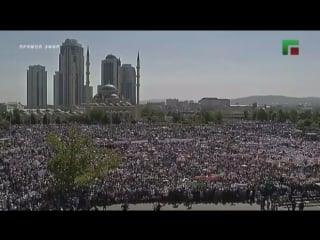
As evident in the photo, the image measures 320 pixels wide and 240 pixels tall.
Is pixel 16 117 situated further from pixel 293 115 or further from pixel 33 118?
pixel 293 115

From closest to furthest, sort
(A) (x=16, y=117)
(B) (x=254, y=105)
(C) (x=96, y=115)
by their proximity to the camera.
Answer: (A) (x=16, y=117) < (B) (x=254, y=105) < (C) (x=96, y=115)

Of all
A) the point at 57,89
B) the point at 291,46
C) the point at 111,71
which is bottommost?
the point at 57,89

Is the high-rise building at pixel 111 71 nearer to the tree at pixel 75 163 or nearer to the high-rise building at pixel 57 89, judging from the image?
the high-rise building at pixel 57 89

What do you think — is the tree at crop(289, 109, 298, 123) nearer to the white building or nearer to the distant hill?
the distant hill

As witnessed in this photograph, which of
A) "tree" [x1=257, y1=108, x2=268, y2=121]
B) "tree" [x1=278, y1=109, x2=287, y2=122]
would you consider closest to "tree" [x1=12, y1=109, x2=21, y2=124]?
"tree" [x1=257, y1=108, x2=268, y2=121]

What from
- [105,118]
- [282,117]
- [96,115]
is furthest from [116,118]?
[282,117]
